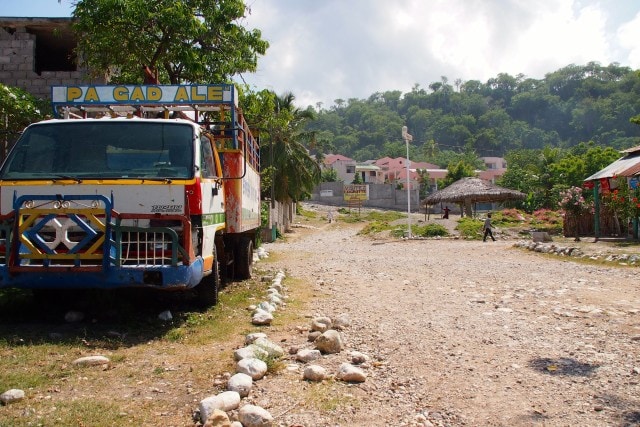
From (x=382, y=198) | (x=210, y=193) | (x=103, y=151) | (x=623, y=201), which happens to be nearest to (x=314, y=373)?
(x=210, y=193)

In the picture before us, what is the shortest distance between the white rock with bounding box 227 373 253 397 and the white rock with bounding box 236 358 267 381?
19 cm

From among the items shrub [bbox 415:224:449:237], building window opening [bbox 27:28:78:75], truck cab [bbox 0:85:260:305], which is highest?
building window opening [bbox 27:28:78:75]

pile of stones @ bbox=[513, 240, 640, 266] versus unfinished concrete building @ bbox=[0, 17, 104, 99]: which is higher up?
unfinished concrete building @ bbox=[0, 17, 104, 99]

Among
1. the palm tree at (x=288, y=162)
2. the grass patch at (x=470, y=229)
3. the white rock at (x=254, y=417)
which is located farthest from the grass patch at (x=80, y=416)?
the palm tree at (x=288, y=162)

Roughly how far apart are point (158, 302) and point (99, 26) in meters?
8.82

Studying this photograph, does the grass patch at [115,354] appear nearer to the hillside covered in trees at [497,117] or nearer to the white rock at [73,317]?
the white rock at [73,317]

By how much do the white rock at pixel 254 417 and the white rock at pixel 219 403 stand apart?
6.8 inches

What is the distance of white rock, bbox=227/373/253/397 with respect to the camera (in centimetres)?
402

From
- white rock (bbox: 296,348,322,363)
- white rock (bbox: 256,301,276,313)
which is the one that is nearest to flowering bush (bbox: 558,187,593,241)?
white rock (bbox: 256,301,276,313)

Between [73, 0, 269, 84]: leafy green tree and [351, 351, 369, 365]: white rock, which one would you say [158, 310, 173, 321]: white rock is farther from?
[73, 0, 269, 84]: leafy green tree

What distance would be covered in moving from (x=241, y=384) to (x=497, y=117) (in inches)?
5009

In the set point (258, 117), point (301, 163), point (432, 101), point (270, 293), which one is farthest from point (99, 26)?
point (432, 101)

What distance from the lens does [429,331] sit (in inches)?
243

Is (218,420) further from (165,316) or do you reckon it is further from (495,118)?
(495,118)
